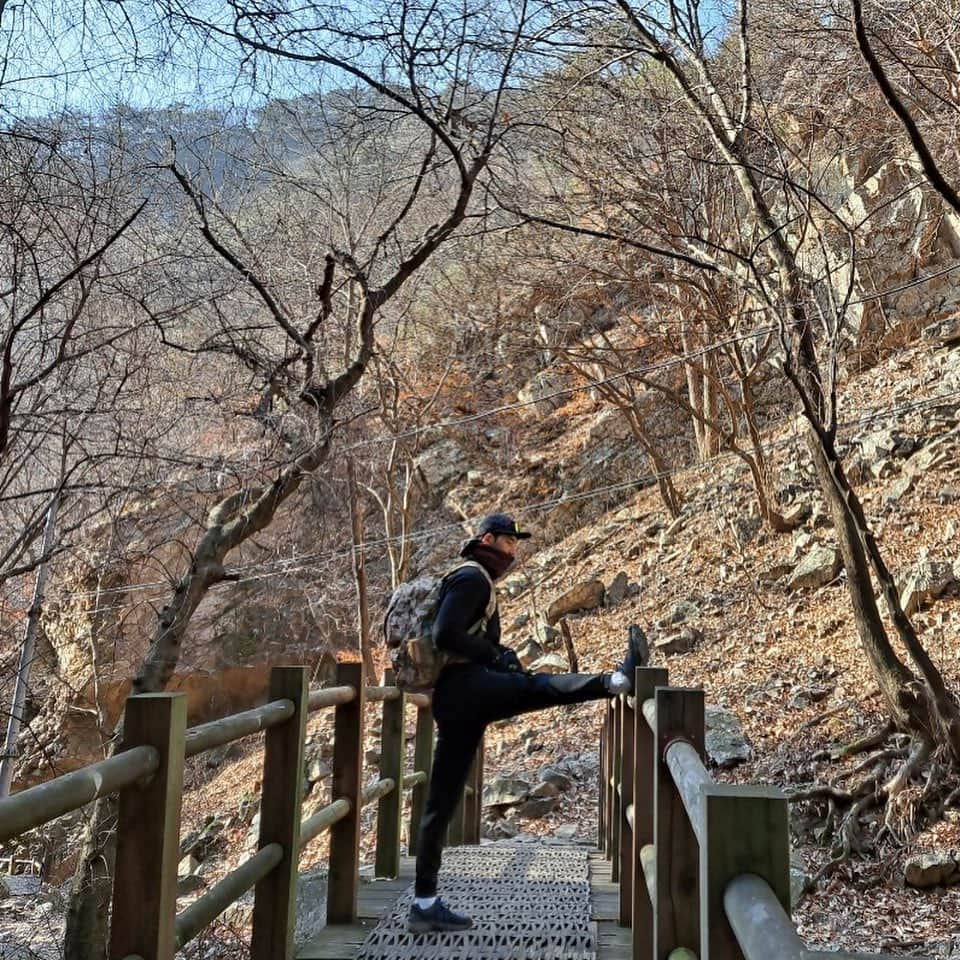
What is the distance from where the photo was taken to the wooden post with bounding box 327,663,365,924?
411cm

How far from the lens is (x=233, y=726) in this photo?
2.96m

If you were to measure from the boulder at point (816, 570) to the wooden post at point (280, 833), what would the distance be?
12.6 metres

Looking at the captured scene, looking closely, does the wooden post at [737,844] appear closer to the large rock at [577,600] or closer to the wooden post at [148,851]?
the wooden post at [148,851]

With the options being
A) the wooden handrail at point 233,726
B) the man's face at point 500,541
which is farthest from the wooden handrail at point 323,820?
the man's face at point 500,541

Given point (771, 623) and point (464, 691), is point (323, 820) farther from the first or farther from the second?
point (771, 623)

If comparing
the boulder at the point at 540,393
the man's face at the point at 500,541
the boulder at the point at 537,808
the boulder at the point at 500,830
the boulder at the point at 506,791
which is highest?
the boulder at the point at 540,393

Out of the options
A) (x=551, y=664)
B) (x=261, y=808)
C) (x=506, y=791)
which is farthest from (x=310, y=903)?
(x=551, y=664)

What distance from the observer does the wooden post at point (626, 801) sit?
4.08 metres

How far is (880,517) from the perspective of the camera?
582 inches

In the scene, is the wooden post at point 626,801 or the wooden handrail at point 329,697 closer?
the wooden handrail at point 329,697

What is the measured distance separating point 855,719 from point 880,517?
18.4 ft

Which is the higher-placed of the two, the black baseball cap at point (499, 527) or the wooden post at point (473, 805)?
the black baseball cap at point (499, 527)

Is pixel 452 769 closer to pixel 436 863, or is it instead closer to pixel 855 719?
pixel 436 863

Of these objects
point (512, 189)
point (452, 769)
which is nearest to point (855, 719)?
point (512, 189)
